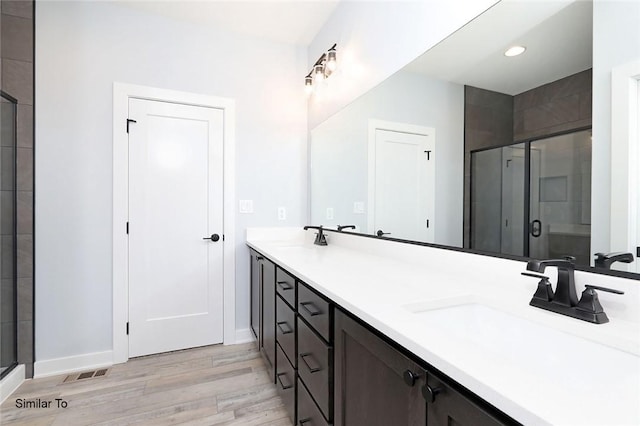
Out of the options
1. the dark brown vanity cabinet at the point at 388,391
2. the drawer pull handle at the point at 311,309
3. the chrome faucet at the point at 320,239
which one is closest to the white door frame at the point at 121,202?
the chrome faucet at the point at 320,239

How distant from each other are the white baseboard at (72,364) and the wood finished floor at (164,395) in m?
0.06

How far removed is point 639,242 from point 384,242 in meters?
1.06

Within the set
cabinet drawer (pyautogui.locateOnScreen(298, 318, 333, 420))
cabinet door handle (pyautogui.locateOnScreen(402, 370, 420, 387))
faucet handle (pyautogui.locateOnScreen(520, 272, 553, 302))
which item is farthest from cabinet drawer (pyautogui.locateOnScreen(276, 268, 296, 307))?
faucet handle (pyautogui.locateOnScreen(520, 272, 553, 302))

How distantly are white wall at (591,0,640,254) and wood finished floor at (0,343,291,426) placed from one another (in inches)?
64.0

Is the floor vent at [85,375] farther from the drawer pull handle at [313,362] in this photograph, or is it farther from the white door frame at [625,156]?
the white door frame at [625,156]

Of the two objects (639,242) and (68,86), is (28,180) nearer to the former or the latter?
(68,86)

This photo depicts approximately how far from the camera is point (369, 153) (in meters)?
1.89

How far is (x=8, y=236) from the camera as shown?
1921mm

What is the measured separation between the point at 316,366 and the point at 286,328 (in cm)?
39

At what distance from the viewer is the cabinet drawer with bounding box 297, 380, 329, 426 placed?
44.6 inches

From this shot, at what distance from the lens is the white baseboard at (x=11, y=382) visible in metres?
1.77

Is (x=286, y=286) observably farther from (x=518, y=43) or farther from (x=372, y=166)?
(x=518, y=43)

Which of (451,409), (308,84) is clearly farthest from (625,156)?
(308,84)

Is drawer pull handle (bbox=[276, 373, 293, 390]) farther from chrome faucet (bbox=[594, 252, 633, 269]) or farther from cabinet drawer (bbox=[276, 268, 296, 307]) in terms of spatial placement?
chrome faucet (bbox=[594, 252, 633, 269])
